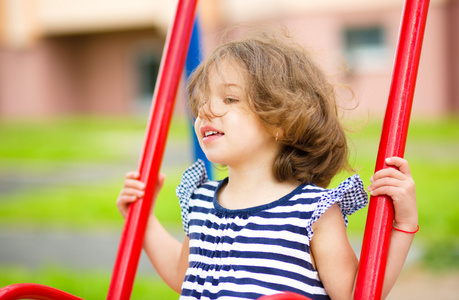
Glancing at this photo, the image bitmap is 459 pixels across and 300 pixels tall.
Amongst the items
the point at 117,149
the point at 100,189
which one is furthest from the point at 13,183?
the point at 117,149

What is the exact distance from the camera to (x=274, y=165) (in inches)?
51.6

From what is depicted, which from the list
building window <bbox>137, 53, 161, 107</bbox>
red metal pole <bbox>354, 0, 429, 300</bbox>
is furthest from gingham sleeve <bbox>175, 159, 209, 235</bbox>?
building window <bbox>137, 53, 161, 107</bbox>

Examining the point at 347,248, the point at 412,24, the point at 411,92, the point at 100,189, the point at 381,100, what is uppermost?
the point at 381,100

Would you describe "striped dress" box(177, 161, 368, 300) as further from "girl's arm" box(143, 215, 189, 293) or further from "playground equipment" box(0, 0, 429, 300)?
"girl's arm" box(143, 215, 189, 293)

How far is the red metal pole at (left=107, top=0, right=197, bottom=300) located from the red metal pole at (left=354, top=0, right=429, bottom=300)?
22.7 inches

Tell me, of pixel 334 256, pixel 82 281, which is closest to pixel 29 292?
pixel 334 256

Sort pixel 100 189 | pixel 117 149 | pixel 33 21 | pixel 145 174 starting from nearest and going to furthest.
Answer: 1. pixel 145 174
2. pixel 100 189
3. pixel 117 149
4. pixel 33 21

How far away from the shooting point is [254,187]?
1305 mm

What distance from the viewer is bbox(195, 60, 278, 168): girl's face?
125 cm

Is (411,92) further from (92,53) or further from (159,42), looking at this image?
(92,53)

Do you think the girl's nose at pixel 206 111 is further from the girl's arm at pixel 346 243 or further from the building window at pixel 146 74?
the building window at pixel 146 74

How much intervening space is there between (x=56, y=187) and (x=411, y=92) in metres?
5.32

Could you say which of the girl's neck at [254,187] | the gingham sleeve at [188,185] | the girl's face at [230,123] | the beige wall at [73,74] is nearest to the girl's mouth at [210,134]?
the girl's face at [230,123]

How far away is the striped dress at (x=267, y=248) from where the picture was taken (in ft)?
3.89
